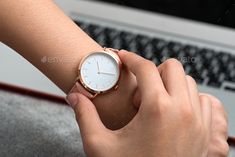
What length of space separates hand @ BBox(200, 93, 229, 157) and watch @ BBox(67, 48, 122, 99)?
0.12 m

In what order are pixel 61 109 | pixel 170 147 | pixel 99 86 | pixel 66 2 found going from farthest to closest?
pixel 66 2 → pixel 61 109 → pixel 99 86 → pixel 170 147

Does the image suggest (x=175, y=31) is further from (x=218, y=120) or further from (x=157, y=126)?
(x=157, y=126)

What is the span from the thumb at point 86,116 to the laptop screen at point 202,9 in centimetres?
31

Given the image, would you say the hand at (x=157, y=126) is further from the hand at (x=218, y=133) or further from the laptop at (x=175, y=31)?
the laptop at (x=175, y=31)

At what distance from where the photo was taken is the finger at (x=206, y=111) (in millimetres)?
542

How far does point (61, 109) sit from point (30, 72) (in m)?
0.10

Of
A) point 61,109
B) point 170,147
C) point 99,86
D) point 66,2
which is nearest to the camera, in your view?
point 170,147

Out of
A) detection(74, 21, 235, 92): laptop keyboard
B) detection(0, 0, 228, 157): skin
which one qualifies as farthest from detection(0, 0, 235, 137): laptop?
detection(0, 0, 228, 157): skin

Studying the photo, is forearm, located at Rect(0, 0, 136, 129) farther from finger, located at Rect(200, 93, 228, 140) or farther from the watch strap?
finger, located at Rect(200, 93, 228, 140)

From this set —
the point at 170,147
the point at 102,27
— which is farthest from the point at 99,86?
the point at 102,27

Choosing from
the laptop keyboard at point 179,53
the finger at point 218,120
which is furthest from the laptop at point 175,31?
the finger at point 218,120

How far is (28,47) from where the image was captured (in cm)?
64

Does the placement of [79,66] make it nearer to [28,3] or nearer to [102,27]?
[28,3]

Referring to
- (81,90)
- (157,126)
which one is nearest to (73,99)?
(81,90)
